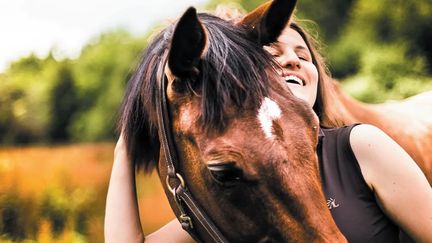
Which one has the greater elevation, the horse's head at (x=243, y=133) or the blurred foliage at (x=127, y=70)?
the horse's head at (x=243, y=133)

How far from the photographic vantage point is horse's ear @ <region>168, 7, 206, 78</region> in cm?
138

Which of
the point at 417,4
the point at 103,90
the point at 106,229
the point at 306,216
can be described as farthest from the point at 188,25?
the point at 103,90

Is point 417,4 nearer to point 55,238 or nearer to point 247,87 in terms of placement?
point 55,238

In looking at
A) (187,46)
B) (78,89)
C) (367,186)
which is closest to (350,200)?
(367,186)

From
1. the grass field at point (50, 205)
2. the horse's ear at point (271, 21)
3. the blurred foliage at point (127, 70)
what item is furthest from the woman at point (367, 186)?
the blurred foliage at point (127, 70)

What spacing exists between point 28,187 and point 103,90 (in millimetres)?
14372

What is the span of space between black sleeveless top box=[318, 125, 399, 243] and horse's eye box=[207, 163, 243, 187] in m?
0.42

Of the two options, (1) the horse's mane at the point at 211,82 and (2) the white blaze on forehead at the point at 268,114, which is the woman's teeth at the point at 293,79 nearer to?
(1) the horse's mane at the point at 211,82

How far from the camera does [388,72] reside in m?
10.5

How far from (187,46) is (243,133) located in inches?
11.4

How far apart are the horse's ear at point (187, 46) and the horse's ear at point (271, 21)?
224mm

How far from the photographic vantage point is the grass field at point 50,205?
13.3 ft

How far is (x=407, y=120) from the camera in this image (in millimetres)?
3176

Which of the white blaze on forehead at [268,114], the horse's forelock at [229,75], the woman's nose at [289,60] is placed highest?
the horse's forelock at [229,75]
